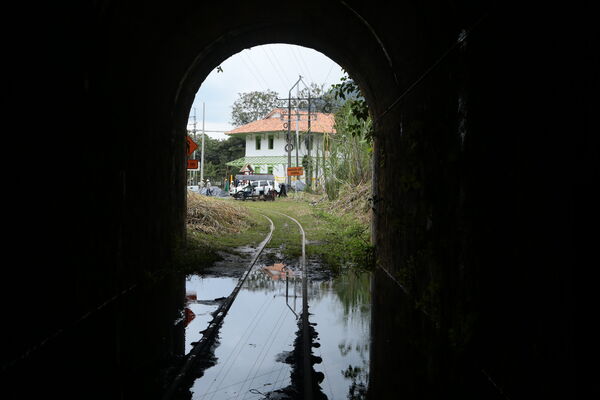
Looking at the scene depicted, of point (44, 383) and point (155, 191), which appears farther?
point (155, 191)

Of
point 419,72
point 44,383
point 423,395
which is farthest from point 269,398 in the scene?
point 419,72

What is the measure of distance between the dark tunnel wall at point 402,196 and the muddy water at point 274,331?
299 mm

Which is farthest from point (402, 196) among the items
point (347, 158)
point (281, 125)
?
point (281, 125)

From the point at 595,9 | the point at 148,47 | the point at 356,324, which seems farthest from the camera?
the point at 148,47

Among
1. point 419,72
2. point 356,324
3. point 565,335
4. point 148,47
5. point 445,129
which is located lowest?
point 356,324

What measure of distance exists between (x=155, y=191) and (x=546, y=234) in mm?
6676

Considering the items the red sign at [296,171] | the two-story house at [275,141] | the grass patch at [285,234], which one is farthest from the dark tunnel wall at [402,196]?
the two-story house at [275,141]

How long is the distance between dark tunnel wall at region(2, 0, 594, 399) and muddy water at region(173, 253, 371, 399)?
0.98ft

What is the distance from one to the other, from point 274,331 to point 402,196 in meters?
3.13

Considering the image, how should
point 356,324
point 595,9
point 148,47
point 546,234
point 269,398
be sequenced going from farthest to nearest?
point 148,47, point 356,324, point 269,398, point 546,234, point 595,9

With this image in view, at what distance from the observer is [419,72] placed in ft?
20.2

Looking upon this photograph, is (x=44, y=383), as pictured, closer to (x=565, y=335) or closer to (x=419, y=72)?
(x=565, y=335)

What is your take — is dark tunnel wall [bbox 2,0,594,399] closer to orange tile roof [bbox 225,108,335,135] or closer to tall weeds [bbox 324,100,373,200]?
tall weeds [bbox 324,100,373,200]

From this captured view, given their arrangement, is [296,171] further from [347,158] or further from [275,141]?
[347,158]
